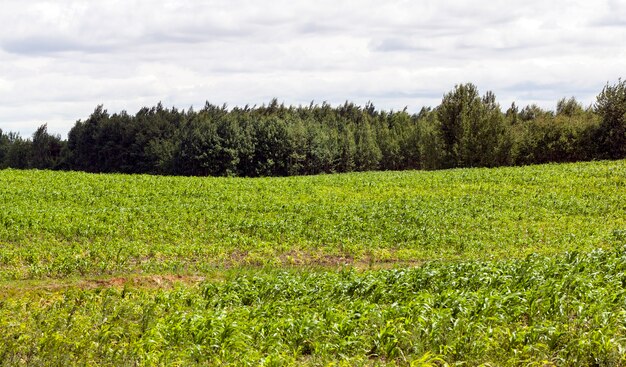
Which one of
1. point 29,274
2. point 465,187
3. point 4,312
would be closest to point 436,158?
point 465,187

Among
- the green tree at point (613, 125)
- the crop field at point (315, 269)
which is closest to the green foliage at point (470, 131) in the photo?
the green tree at point (613, 125)

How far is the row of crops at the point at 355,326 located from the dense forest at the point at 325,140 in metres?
51.9

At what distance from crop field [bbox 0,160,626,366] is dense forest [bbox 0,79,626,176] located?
21.9m

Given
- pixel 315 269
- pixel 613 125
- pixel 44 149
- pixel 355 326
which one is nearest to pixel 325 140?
pixel 613 125

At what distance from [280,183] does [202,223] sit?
11636mm

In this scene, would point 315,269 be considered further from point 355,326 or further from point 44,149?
point 44,149

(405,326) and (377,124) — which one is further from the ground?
(377,124)

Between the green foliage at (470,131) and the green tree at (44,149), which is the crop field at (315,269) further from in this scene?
the green tree at (44,149)

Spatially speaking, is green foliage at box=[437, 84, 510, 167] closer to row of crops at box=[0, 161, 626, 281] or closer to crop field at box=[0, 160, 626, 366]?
crop field at box=[0, 160, 626, 366]

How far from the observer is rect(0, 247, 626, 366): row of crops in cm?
960

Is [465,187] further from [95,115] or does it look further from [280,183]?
[95,115]

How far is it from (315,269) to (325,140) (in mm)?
74612

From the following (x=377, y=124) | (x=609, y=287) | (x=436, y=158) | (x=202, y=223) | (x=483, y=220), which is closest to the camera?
(x=609, y=287)

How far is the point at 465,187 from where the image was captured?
37.8 meters
